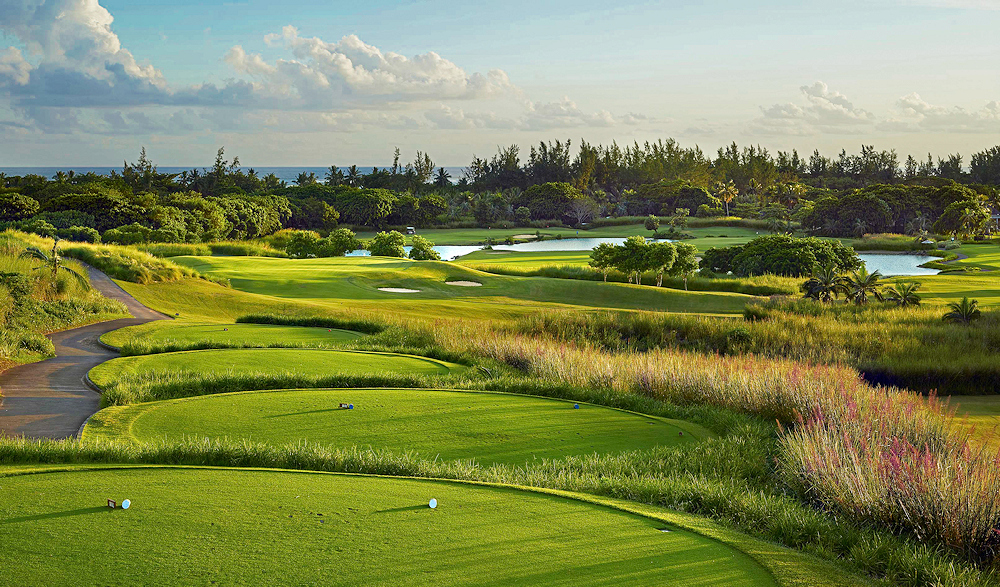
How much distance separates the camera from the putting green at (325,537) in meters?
4.77

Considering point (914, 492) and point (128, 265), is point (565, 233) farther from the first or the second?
point (914, 492)

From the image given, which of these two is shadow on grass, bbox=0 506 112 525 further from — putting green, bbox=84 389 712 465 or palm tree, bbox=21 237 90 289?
palm tree, bbox=21 237 90 289

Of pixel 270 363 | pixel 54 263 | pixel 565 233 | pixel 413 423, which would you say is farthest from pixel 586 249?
pixel 413 423

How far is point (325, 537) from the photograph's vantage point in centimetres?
536

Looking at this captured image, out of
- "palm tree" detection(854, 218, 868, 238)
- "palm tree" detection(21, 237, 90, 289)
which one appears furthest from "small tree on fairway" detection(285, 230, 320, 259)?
"palm tree" detection(854, 218, 868, 238)

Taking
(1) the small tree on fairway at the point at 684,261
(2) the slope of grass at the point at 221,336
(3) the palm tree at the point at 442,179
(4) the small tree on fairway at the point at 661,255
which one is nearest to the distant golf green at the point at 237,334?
(2) the slope of grass at the point at 221,336

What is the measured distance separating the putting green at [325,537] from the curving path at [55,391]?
3.58 metres

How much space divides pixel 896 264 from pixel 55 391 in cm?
6545

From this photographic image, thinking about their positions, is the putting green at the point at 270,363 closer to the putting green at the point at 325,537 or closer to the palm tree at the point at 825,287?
the putting green at the point at 325,537

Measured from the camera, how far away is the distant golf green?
56.2 ft

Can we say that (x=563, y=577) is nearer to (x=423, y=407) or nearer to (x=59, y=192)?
(x=423, y=407)

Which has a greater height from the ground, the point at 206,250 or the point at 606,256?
the point at 606,256

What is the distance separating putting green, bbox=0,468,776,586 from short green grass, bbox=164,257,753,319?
21477mm

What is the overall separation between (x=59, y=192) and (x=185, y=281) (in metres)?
59.5
